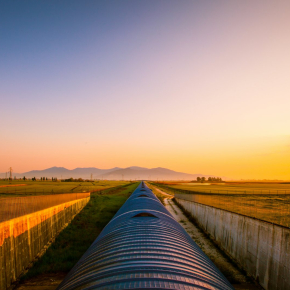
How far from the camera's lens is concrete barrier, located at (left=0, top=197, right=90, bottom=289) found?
8195 mm

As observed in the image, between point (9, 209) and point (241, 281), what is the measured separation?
38.0 feet

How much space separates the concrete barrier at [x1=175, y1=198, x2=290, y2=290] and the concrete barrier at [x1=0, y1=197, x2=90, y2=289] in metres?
10.3

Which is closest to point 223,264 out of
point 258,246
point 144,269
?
point 258,246

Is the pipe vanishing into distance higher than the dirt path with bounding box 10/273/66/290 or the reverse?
higher

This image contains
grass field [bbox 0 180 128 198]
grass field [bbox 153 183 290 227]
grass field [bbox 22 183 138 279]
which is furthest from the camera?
grass field [bbox 0 180 128 198]

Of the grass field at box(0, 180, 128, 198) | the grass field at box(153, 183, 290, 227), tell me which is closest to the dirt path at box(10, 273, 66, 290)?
the grass field at box(153, 183, 290, 227)

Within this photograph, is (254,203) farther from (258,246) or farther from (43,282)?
(43,282)

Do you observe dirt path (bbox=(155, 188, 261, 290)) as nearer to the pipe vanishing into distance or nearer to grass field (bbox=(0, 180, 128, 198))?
the pipe vanishing into distance

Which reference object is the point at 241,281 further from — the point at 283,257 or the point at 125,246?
the point at 125,246

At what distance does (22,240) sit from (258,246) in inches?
423

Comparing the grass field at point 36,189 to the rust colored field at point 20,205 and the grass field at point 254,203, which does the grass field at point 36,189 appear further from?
the grass field at point 254,203

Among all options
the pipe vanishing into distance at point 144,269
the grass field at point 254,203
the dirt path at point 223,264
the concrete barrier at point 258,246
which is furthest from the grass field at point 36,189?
the pipe vanishing into distance at point 144,269

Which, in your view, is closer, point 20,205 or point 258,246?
point 258,246

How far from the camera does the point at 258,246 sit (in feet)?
33.6
